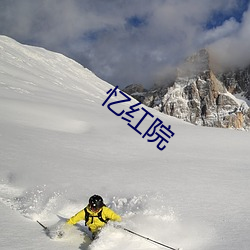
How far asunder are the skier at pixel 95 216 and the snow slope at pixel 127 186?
0.76 ft

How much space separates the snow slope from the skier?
0.23m

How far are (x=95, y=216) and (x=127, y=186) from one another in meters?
2.22

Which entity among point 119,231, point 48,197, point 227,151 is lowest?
point 48,197

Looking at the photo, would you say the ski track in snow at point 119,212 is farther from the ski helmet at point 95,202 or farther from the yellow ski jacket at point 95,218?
the ski helmet at point 95,202

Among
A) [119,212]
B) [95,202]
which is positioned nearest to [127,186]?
[119,212]

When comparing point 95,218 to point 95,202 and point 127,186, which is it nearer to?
point 95,202

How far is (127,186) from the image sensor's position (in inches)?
313

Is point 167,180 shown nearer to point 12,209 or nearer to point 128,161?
point 128,161

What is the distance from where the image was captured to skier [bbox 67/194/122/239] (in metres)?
5.73

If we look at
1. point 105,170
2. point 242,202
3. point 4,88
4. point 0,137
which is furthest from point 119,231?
point 4,88

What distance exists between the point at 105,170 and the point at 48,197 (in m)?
2.35

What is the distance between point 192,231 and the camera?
557cm

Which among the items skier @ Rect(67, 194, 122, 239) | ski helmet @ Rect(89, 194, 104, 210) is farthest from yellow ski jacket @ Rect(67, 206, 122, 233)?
ski helmet @ Rect(89, 194, 104, 210)

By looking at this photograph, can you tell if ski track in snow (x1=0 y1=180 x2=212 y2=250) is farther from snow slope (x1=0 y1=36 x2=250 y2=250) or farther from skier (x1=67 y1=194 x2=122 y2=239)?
skier (x1=67 y1=194 x2=122 y2=239)
